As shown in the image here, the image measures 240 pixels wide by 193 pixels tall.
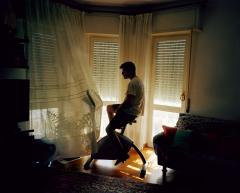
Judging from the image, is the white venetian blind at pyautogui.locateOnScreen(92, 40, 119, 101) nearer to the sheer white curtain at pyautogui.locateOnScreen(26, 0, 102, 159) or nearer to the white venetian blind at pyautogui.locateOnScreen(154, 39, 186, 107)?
the sheer white curtain at pyautogui.locateOnScreen(26, 0, 102, 159)

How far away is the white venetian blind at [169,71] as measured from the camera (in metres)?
3.87

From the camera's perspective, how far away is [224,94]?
3.49m

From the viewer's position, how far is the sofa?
2.74 meters

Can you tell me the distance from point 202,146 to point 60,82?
2313mm

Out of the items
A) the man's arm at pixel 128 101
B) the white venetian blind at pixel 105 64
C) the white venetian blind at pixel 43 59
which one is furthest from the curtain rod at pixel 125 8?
the man's arm at pixel 128 101

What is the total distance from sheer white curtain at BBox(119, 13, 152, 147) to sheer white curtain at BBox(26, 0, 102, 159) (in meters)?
0.79

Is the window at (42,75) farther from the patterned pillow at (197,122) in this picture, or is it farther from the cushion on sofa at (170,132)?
the patterned pillow at (197,122)

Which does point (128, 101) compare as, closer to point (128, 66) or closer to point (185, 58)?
point (128, 66)

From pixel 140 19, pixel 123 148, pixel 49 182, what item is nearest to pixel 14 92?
pixel 49 182

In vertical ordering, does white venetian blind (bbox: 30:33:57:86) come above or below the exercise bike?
above

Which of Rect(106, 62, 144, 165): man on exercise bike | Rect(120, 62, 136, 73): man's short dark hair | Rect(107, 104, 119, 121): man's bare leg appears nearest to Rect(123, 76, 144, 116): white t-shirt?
Rect(106, 62, 144, 165): man on exercise bike

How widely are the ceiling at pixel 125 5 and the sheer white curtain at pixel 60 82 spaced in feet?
0.67

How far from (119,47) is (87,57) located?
2.07 feet

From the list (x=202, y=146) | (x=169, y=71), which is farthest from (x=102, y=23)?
(x=202, y=146)
